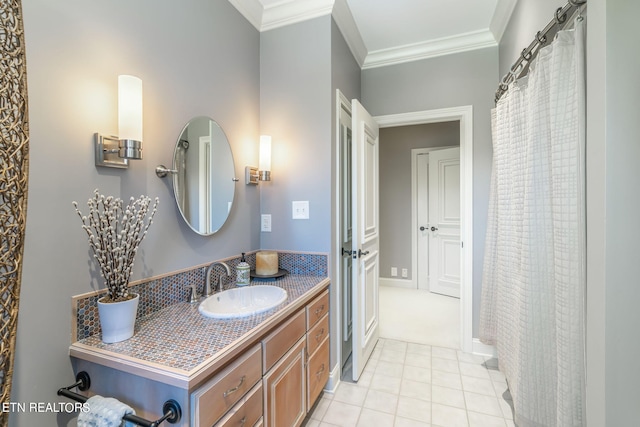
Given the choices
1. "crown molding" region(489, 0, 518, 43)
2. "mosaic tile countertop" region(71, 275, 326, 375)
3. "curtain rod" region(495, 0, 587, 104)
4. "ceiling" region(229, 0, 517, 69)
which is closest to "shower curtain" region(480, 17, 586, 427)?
"curtain rod" region(495, 0, 587, 104)

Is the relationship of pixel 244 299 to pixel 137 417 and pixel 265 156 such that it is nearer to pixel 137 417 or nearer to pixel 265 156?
pixel 137 417

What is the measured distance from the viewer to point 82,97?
105 centimetres

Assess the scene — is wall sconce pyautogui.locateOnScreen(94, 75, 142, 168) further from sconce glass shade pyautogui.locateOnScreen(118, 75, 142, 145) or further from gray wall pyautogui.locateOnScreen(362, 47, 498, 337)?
gray wall pyautogui.locateOnScreen(362, 47, 498, 337)

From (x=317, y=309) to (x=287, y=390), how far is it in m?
0.47

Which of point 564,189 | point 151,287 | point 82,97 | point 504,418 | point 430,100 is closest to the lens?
point 82,97

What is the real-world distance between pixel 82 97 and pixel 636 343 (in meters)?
2.00

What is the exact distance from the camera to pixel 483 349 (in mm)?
2432

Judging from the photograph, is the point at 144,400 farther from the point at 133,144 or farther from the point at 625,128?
the point at 625,128

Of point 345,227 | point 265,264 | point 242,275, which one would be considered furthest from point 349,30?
point 242,275

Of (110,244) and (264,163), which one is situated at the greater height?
(264,163)

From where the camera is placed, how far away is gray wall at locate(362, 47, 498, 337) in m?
2.42

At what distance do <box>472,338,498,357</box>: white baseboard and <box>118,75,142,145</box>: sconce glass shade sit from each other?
2.79m

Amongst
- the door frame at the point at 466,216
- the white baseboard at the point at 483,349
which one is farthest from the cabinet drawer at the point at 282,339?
the white baseboard at the point at 483,349

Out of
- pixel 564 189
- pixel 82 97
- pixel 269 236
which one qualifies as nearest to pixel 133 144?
pixel 82 97
